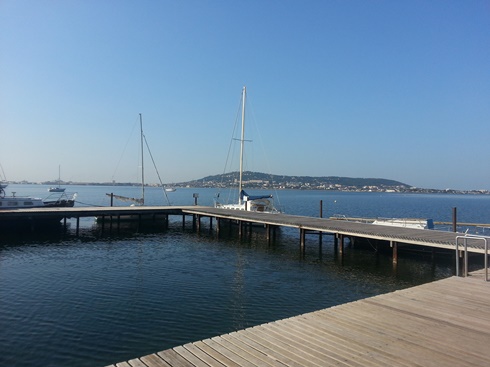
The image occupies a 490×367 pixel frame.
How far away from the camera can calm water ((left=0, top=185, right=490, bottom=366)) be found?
9634mm

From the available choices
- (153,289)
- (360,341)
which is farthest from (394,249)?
(360,341)

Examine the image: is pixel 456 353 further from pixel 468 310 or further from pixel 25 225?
pixel 25 225

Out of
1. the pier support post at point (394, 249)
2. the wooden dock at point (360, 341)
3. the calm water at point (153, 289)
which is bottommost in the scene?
the calm water at point (153, 289)

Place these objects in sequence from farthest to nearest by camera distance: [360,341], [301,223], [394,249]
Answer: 1. [301,223]
2. [394,249]
3. [360,341]

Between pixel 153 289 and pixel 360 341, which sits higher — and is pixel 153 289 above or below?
below

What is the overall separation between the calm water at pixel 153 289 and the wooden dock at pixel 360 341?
404 cm

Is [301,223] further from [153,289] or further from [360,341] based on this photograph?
[360,341]

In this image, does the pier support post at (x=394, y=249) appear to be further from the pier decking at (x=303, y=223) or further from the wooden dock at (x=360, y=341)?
the wooden dock at (x=360, y=341)

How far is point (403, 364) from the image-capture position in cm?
505

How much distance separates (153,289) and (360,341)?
1043cm

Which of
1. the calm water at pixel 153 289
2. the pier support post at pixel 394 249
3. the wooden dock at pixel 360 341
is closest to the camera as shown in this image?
the wooden dock at pixel 360 341

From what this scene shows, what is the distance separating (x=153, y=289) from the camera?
14539 mm

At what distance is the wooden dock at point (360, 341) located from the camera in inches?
206

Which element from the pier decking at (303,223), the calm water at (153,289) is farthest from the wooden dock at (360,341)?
the pier decking at (303,223)
